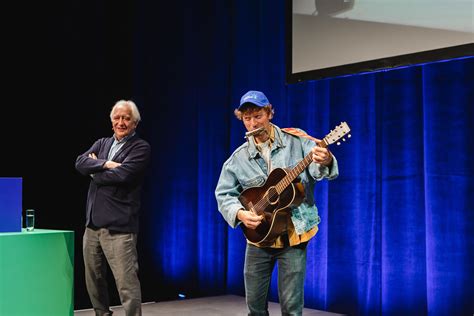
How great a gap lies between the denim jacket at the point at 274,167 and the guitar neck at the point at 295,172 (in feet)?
0.17

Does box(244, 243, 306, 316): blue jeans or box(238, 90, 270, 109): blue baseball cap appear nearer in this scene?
box(244, 243, 306, 316): blue jeans

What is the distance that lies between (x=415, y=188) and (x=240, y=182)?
182cm

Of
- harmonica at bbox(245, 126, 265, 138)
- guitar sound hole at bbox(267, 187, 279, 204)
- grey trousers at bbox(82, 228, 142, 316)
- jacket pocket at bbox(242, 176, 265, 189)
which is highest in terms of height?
harmonica at bbox(245, 126, 265, 138)

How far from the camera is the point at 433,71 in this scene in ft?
14.0

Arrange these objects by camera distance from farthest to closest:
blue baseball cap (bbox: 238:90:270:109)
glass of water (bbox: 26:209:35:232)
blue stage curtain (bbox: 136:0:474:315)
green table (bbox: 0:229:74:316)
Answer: blue stage curtain (bbox: 136:0:474:315)
glass of water (bbox: 26:209:35:232)
green table (bbox: 0:229:74:316)
blue baseball cap (bbox: 238:90:270:109)

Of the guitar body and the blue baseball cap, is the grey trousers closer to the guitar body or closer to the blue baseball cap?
the guitar body

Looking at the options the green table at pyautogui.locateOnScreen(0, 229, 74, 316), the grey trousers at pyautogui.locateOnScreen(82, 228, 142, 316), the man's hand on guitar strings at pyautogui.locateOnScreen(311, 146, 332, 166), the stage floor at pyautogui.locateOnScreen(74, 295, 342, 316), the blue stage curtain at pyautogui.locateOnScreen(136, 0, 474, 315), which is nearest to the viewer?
the man's hand on guitar strings at pyautogui.locateOnScreen(311, 146, 332, 166)

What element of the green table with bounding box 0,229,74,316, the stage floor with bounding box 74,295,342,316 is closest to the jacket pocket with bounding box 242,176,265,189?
the green table with bounding box 0,229,74,316

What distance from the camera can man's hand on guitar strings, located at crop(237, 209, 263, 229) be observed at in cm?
277

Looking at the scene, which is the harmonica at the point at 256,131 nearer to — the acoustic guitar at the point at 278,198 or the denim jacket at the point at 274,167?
the denim jacket at the point at 274,167

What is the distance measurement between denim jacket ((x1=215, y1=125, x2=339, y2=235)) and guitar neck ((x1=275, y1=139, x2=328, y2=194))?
0.17 ft

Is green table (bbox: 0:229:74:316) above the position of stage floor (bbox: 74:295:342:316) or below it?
above

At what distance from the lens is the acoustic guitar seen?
107 inches

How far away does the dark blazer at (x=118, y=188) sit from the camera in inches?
143
